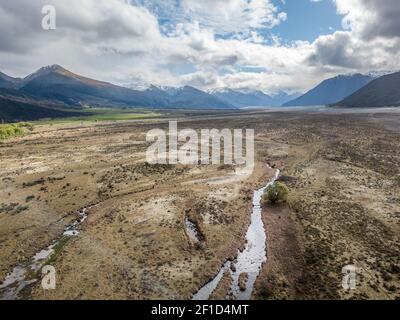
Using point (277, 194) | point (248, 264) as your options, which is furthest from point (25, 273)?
point (277, 194)

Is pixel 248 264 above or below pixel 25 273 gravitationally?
above

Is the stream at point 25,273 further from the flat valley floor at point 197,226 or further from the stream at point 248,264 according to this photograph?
the stream at point 248,264

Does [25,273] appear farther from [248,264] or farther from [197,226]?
[248,264]

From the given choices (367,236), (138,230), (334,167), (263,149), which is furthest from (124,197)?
(263,149)

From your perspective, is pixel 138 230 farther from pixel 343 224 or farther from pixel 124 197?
pixel 343 224

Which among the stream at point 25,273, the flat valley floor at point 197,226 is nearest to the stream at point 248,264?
the flat valley floor at point 197,226
